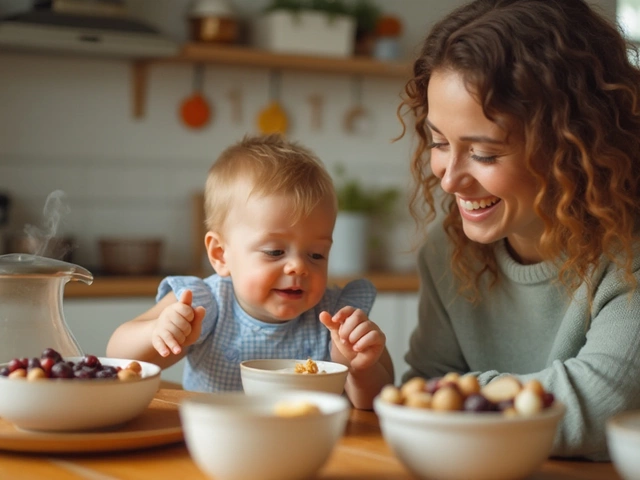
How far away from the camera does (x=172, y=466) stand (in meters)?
0.95

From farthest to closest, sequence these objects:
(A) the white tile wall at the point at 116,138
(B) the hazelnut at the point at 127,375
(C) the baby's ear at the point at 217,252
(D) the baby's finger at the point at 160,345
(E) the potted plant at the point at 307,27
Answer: (E) the potted plant at the point at 307,27
(A) the white tile wall at the point at 116,138
(C) the baby's ear at the point at 217,252
(D) the baby's finger at the point at 160,345
(B) the hazelnut at the point at 127,375

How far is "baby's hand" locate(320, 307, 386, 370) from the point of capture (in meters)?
1.25

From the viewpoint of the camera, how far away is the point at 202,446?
0.81m

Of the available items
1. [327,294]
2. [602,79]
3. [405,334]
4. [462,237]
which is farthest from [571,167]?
[405,334]

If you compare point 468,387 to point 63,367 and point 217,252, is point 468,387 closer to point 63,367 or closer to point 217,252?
point 63,367

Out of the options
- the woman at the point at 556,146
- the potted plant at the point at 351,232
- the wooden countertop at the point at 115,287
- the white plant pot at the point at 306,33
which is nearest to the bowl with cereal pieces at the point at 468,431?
the woman at the point at 556,146

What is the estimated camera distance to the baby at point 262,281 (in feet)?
Result: 4.97

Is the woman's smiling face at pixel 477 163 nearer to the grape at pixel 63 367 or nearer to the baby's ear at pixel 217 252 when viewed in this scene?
the baby's ear at pixel 217 252

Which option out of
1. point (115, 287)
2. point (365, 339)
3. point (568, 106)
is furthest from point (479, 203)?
point (115, 287)

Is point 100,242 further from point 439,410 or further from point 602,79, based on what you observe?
point 439,410

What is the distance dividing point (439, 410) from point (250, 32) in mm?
3263

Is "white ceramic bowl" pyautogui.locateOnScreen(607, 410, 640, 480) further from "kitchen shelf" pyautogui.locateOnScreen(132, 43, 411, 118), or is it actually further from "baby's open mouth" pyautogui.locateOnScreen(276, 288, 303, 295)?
"kitchen shelf" pyautogui.locateOnScreen(132, 43, 411, 118)

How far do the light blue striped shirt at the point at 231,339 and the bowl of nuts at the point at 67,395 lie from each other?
0.53 meters

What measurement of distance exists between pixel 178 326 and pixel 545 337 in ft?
2.22
